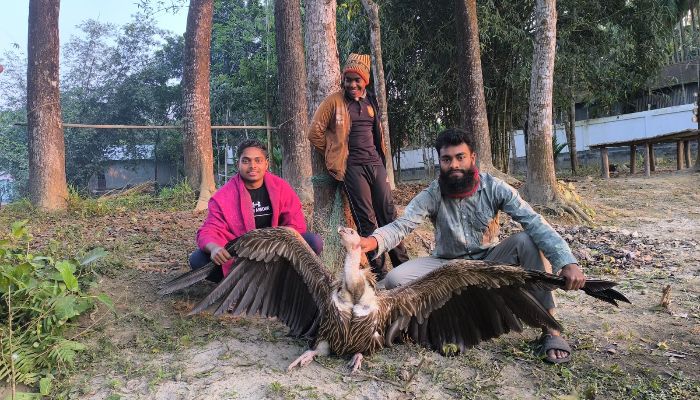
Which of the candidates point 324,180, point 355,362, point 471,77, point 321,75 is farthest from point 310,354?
point 471,77

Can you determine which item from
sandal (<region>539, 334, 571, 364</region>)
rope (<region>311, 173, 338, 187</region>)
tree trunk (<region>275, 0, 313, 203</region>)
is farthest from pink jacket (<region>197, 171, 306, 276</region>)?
tree trunk (<region>275, 0, 313, 203</region>)

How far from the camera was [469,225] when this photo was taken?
3.62 metres

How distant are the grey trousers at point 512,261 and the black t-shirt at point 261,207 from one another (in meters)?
1.04

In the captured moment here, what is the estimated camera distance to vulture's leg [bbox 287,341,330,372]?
3084mm

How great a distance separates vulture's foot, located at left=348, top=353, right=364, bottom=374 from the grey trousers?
25.7 inches

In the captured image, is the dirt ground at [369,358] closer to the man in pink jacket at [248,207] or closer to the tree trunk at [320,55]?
the man in pink jacket at [248,207]

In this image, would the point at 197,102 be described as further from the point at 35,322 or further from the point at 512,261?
the point at 512,261

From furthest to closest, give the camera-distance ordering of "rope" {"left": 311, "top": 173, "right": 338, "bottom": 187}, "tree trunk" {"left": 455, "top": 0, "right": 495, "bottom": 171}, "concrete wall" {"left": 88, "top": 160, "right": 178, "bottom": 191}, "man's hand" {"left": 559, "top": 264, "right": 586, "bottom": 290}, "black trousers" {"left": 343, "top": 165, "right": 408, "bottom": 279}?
1. "concrete wall" {"left": 88, "top": 160, "right": 178, "bottom": 191}
2. "tree trunk" {"left": 455, "top": 0, "right": 495, "bottom": 171}
3. "rope" {"left": 311, "top": 173, "right": 338, "bottom": 187}
4. "black trousers" {"left": 343, "top": 165, "right": 408, "bottom": 279}
5. "man's hand" {"left": 559, "top": 264, "right": 586, "bottom": 290}

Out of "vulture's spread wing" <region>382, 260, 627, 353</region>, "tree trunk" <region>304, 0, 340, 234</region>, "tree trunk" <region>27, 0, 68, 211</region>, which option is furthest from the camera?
"tree trunk" <region>27, 0, 68, 211</region>

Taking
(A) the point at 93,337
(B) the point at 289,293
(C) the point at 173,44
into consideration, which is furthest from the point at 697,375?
(C) the point at 173,44

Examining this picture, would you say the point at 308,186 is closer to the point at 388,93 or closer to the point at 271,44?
the point at 388,93

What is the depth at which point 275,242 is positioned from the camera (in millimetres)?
3279

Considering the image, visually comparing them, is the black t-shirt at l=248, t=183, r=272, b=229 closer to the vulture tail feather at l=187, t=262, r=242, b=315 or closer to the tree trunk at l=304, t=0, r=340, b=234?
the vulture tail feather at l=187, t=262, r=242, b=315

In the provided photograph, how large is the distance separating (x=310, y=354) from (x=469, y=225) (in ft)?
4.58
